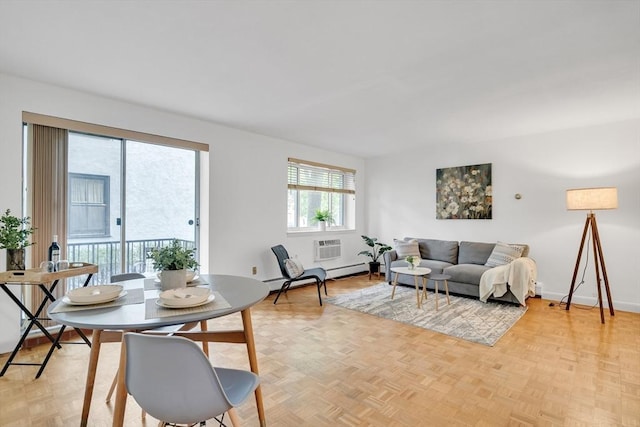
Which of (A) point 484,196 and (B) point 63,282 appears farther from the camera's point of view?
(A) point 484,196

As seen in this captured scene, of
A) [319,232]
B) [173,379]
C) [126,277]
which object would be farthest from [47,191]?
[319,232]

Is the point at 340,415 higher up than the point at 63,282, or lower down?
lower down

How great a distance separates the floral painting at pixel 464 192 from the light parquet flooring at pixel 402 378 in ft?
6.89

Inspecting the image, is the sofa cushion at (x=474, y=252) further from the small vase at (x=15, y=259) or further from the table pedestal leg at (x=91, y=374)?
the small vase at (x=15, y=259)

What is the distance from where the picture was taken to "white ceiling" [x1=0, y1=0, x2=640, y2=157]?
6.15 ft

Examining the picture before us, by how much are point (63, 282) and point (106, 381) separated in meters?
1.37

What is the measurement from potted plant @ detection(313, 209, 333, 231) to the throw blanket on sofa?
2.65 metres

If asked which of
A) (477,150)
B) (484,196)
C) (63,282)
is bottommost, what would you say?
(63,282)

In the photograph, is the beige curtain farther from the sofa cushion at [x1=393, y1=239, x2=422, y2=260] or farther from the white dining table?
the sofa cushion at [x1=393, y1=239, x2=422, y2=260]

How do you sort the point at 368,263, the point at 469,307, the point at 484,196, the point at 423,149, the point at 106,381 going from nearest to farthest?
the point at 106,381, the point at 469,307, the point at 484,196, the point at 423,149, the point at 368,263

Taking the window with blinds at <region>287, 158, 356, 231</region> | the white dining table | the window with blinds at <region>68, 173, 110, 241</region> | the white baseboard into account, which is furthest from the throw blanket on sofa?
the window with blinds at <region>68, 173, 110, 241</region>

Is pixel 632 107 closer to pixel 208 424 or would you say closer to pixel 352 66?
pixel 352 66

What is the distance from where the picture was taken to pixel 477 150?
518 cm

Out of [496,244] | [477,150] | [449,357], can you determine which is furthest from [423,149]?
[449,357]
